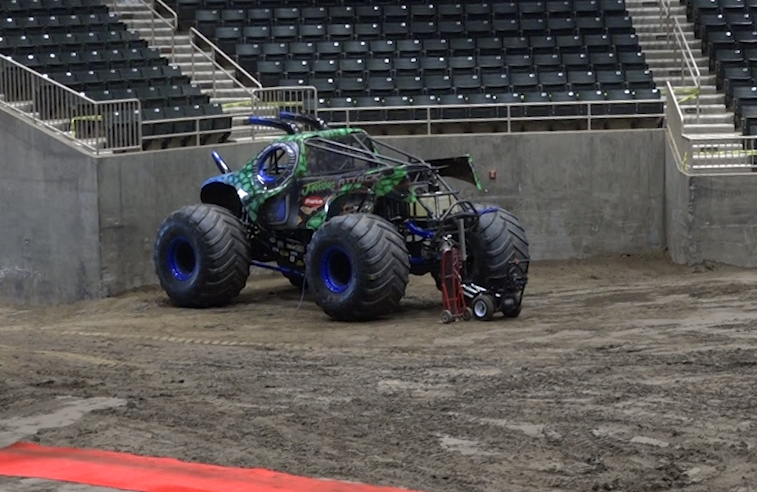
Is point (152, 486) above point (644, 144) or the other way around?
the other way around

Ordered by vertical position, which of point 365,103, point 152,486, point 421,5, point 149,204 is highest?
point 421,5

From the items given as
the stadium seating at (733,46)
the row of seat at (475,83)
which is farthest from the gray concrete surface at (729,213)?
the row of seat at (475,83)

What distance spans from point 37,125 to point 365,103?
604 cm

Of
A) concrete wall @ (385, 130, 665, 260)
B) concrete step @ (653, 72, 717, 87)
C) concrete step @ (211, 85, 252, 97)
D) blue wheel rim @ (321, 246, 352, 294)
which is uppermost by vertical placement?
concrete step @ (653, 72, 717, 87)

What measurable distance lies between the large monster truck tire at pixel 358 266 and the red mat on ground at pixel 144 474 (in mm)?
6528

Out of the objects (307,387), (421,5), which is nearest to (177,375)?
(307,387)

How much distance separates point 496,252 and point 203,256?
4060 millimetres

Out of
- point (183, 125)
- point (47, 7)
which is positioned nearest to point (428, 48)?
point (183, 125)

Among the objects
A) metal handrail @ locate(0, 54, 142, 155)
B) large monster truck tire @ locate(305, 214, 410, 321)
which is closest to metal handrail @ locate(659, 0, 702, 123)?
large monster truck tire @ locate(305, 214, 410, 321)

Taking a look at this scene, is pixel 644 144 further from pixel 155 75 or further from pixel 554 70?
pixel 155 75

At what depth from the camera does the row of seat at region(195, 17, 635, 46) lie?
1035 inches

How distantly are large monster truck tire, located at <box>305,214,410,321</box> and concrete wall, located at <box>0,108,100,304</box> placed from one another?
13.3ft

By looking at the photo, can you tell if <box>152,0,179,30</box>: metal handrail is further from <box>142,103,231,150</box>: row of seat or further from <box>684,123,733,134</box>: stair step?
<box>684,123,733,134</box>: stair step

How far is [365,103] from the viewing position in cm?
2412
